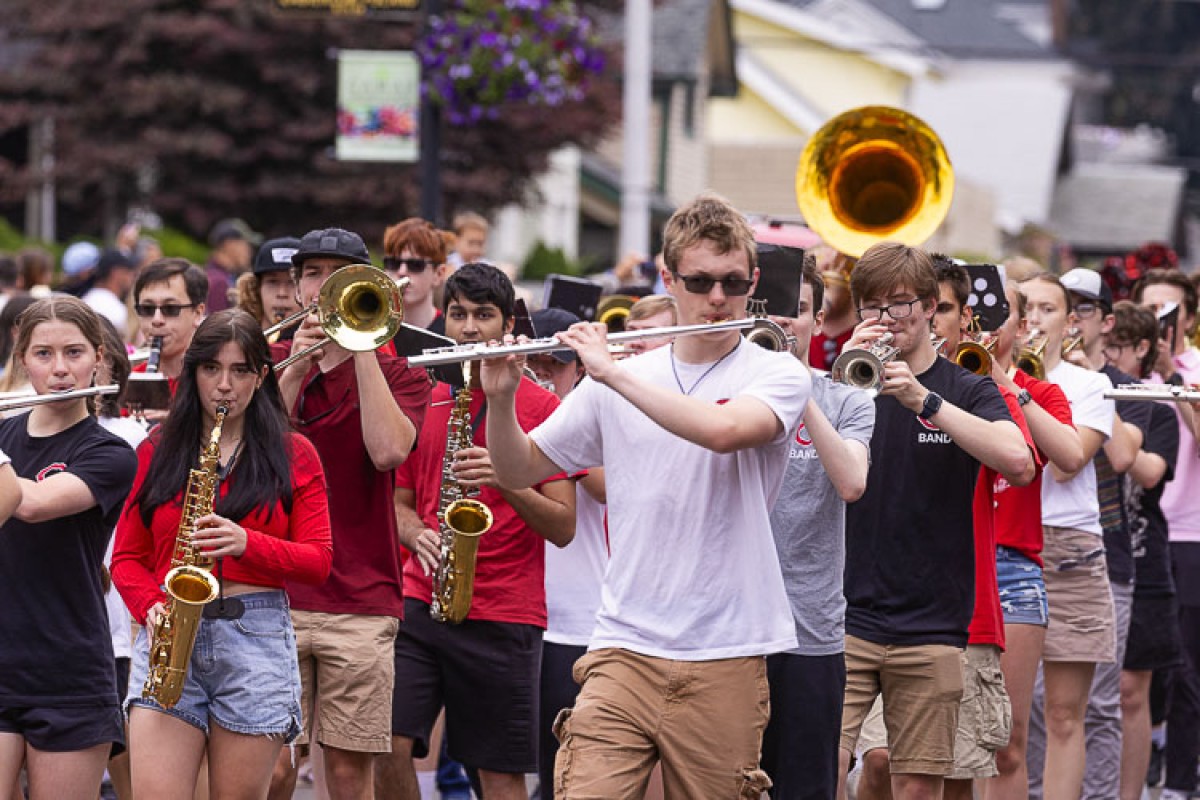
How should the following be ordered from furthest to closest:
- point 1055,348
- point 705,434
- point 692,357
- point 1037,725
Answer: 1. point 1037,725
2. point 1055,348
3. point 692,357
4. point 705,434

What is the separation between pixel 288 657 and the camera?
6512mm

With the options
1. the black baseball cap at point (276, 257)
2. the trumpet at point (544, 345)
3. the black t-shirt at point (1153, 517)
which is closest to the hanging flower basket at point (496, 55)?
the black t-shirt at point (1153, 517)

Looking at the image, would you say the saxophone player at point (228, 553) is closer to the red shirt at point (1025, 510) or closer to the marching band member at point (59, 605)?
the marching band member at point (59, 605)

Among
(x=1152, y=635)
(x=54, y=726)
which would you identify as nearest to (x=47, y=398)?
(x=54, y=726)

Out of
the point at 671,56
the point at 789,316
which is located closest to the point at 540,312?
the point at 789,316

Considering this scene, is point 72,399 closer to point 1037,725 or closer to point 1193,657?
point 1037,725

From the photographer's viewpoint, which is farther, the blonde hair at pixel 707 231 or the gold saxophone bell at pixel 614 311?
the gold saxophone bell at pixel 614 311

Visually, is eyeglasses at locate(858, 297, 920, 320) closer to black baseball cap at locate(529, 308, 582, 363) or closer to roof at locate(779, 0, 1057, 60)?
black baseball cap at locate(529, 308, 582, 363)

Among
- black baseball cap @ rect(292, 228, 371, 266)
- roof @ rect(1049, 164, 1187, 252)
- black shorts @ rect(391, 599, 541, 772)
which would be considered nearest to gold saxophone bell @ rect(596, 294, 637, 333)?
black baseball cap @ rect(292, 228, 371, 266)

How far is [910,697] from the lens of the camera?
7.05m

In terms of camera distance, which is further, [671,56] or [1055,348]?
[671,56]

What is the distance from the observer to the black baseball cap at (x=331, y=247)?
734 centimetres

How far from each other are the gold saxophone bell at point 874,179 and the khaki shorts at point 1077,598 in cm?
169

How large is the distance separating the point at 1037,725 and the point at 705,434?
4429 millimetres
